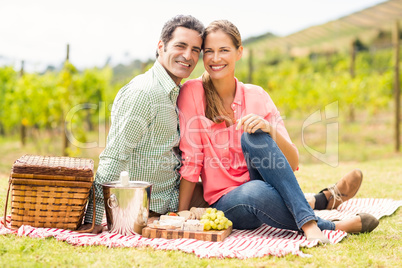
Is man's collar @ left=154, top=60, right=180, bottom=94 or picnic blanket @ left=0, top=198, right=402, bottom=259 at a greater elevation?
man's collar @ left=154, top=60, right=180, bottom=94

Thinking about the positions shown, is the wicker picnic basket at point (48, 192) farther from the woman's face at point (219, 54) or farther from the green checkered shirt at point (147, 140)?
the woman's face at point (219, 54)

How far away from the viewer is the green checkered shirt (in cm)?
262

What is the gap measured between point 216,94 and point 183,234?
99 cm

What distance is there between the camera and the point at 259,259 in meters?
2.23

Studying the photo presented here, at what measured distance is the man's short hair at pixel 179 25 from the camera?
2.80 m

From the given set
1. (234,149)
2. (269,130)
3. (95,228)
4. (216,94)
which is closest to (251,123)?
(269,130)

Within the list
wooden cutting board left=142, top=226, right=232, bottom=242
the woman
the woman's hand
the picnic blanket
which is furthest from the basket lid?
the woman's hand

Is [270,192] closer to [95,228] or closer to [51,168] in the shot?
[95,228]

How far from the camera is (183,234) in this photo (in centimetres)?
252

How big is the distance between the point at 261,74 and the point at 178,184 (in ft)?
43.0

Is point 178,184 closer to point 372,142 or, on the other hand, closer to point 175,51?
point 175,51

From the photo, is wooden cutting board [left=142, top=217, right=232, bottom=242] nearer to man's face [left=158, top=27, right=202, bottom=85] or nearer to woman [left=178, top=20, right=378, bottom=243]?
woman [left=178, top=20, right=378, bottom=243]

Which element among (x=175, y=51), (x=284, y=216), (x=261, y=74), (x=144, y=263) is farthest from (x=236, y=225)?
(x=261, y=74)

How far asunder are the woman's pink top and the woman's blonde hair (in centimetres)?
4
